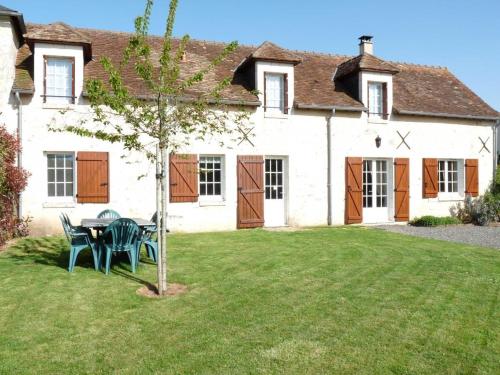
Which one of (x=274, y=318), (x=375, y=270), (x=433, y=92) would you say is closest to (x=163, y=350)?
(x=274, y=318)

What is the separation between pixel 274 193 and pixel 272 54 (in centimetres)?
397

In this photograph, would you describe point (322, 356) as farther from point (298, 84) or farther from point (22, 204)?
point (298, 84)

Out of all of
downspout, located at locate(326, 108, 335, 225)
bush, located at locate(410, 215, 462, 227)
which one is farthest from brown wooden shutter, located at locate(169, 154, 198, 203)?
bush, located at locate(410, 215, 462, 227)

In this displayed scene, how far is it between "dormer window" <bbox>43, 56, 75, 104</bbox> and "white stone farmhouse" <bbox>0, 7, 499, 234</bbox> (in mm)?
32

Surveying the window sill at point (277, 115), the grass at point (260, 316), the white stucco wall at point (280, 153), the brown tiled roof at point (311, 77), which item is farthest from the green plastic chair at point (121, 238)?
the window sill at point (277, 115)

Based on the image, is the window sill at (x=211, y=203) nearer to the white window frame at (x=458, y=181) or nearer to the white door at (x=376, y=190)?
the white door at (x=376, y=190)

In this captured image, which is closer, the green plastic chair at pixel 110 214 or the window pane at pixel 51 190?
the green plastic chair at pixel 110 214

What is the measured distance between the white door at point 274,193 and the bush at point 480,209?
6.18 meters

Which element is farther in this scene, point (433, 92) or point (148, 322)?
point (433, 92)

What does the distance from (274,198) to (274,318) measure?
8.41m

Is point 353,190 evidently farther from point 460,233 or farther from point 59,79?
point 59,79

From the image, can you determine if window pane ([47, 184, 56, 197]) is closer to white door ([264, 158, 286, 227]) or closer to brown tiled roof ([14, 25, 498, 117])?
Result: brown tiled roof ([14, 25, 498, 117])

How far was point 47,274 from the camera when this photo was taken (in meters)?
6.63

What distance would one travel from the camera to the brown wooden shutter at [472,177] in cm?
1494
